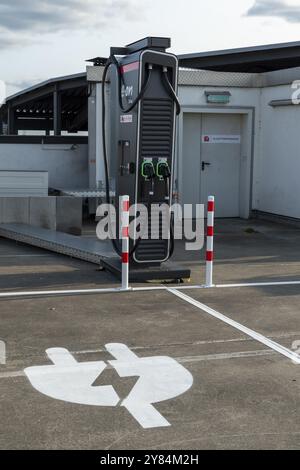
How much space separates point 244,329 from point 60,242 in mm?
5046

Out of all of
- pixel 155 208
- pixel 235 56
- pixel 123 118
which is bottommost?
pixel 155 208

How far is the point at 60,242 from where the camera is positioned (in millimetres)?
10953

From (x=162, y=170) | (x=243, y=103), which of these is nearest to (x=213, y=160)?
(x=243, y=103)

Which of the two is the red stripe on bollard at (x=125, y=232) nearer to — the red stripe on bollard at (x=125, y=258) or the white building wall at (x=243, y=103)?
the red stripe on bollard at (x=125, y=258)

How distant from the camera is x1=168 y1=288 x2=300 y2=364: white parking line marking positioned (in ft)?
19.3

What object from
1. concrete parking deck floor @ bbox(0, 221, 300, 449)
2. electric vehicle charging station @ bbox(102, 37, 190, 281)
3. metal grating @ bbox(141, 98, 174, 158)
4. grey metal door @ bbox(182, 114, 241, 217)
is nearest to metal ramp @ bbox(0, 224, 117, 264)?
concrete parking deck floor @ bbox(0, 221, 300, 449)

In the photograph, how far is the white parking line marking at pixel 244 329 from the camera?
5.87 m

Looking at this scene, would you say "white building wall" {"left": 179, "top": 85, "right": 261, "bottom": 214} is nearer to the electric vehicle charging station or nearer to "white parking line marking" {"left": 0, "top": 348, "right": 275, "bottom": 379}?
the electric vehicle charging station

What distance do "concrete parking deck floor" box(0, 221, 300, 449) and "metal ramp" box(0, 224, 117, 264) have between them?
0.23 metres

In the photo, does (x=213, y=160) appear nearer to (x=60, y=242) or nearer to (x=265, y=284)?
(x=60, y=242)

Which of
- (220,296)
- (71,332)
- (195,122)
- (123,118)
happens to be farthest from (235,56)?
(71,332)
